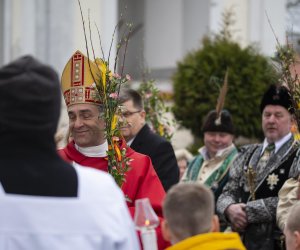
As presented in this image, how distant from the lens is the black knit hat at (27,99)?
2963 mm

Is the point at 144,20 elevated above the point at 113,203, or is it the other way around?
the point at 144,20

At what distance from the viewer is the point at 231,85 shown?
11711mm

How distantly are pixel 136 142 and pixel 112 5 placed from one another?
23.2ft

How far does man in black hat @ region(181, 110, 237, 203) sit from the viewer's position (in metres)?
7.92

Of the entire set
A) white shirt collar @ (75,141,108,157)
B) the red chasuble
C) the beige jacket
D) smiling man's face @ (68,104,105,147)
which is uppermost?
smiling man's face @ (68,104,105,147)

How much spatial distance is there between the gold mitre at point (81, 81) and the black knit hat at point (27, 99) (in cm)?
237

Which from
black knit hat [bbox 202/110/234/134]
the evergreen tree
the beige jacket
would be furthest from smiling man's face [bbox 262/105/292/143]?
the evergreen tree

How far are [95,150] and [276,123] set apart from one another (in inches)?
79.7

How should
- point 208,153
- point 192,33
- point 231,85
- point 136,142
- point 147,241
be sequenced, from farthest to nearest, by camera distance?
point 192,33, point 231,85, point 208,153, point 136,142, point 147,241

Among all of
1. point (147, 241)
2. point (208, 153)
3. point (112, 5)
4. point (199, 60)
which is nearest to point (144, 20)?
point (112, 5)

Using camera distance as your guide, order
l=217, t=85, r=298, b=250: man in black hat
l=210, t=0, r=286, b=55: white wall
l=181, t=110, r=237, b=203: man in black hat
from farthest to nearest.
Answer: l=210, t=0, r=286, b=55: white wall → l=181, t=110, r=237, b=203: man in black hat → l=217, t=85, r=298, b=250: man in black hat

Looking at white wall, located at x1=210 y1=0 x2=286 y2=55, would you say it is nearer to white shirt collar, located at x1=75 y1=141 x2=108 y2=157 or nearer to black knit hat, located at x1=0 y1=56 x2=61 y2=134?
white shirt collar, located at x1=75 y1=141 x2=108 y2=157

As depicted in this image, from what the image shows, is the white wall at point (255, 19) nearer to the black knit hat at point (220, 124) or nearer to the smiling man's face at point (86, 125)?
the black knit hat at point (220, 124)

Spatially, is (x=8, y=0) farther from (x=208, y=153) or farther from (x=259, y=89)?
(x=208, y=153)
